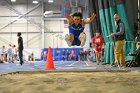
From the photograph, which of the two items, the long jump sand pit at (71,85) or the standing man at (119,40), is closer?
the long jump sand pit at (71,85)

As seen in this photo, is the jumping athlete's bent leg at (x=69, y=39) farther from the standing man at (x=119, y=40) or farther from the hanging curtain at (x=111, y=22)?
the hanging curtain at (x=111, y=22)

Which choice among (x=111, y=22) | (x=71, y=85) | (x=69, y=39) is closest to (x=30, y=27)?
(x=111, y=22)

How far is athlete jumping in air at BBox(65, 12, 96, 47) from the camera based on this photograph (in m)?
8.53

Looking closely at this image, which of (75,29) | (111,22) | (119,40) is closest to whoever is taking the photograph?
(75,29)

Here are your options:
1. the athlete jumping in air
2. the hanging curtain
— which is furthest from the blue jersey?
the hanging curtain

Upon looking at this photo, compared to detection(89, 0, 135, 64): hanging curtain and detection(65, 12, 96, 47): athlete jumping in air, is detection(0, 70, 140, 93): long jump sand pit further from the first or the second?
detection(89, 0, 135, 64): hanging curtain

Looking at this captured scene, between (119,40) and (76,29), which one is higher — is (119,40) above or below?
below

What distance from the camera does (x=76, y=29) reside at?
873 cm

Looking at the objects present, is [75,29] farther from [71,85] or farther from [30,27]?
[30,27]

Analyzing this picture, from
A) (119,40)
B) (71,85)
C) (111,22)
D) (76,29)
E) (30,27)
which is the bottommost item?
(71,85)

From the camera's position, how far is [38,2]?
109 feet

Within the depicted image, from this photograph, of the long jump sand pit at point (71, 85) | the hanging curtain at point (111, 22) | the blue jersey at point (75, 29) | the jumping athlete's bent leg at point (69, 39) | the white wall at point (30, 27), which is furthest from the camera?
the white wall at point (30, 27)

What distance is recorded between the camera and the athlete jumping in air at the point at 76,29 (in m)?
8.53

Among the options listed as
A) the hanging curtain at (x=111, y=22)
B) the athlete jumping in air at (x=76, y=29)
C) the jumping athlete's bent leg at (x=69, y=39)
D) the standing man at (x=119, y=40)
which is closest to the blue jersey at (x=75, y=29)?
the athlete jumping in air at (x=76, y=29)
